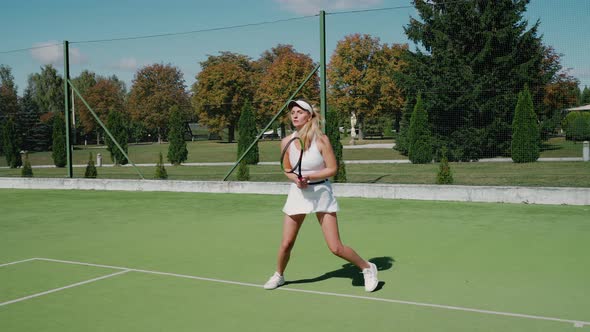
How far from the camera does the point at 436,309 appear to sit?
5.18 metres

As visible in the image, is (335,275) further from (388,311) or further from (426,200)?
(426,200)

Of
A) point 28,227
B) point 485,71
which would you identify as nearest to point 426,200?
point 28,227

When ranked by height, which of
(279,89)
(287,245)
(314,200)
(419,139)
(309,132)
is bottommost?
(287,245)

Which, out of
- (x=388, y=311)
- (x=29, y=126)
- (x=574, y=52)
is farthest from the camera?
(x=29, y=126)

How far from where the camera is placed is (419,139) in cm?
2806

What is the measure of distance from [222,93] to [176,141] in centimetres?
2554

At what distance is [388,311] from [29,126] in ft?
106

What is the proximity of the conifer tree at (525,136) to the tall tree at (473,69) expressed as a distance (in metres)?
0.81

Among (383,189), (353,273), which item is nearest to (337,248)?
(353,273)

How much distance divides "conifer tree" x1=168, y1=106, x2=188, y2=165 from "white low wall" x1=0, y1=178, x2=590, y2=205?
43.4 ft

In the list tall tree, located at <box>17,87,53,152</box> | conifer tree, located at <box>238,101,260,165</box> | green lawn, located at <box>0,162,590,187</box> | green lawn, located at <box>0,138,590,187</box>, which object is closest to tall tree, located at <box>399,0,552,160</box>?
green lawn, located at <box>0,162,590,187</box>

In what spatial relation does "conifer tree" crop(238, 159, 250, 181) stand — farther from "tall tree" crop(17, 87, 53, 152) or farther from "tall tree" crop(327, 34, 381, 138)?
"tall tree" crop(327, 34, 381, 138)

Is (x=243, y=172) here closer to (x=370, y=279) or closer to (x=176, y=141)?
(x=370, y=279)

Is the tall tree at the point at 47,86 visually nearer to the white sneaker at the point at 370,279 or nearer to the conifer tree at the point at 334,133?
the conifer tree at the point at 334,133
